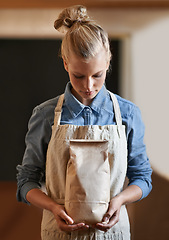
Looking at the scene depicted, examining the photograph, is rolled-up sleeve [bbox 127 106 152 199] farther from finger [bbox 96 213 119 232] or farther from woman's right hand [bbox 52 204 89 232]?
woman's right hand [bbox 52 204 89 232]

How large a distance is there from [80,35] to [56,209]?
565 millimetres

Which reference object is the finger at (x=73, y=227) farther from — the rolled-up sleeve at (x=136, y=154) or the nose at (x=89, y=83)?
the nose at (x=89, y=83)

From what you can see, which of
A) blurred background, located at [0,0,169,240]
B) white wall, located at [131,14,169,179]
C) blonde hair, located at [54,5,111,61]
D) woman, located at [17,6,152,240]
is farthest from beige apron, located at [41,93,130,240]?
white wall, located at [131,14,169,179]

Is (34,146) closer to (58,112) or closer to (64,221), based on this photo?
(58,112)

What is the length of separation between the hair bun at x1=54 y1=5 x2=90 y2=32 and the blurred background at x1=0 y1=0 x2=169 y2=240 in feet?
7.20

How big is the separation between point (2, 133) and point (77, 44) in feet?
8.79

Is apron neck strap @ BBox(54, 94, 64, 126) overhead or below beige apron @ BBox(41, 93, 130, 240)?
overhead

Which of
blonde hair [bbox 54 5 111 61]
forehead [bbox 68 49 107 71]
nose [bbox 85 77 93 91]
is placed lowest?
nose [bbox 85 77 93 91]

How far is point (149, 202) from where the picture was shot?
299cm

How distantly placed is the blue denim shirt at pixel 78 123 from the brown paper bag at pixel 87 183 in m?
0.15

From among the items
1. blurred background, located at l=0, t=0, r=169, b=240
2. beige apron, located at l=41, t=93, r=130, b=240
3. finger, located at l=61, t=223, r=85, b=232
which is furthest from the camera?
blurred background, located at l=0, t=0, r=169, b=240

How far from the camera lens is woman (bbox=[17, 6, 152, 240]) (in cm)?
129

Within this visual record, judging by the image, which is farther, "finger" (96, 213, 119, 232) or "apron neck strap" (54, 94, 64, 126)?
"apron neck strap" (54, 94, 64, 126)

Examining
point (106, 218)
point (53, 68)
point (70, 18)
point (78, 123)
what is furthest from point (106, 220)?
point (53, 68)
